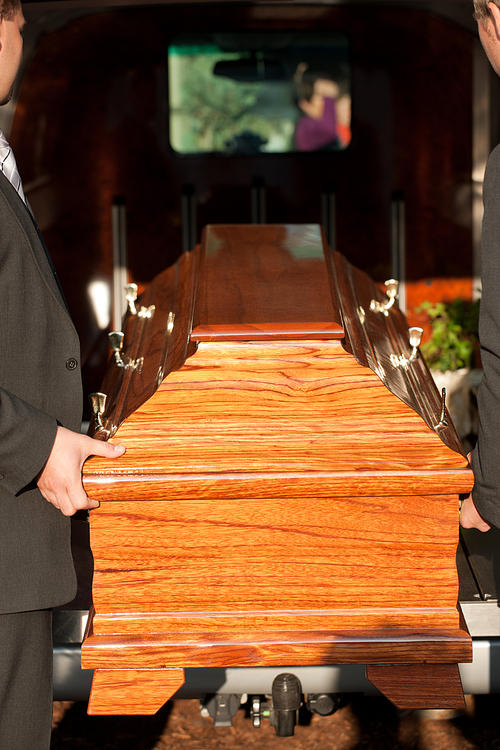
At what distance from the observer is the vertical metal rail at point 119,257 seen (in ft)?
13.8

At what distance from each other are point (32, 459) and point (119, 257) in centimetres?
275

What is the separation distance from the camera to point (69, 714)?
2.80 metres

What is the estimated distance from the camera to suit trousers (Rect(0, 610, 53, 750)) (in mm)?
1710

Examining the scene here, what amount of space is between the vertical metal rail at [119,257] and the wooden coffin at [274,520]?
2397 millimetres

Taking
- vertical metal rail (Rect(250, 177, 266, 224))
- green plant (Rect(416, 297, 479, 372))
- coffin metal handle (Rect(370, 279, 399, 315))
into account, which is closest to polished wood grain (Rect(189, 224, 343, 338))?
coffin metal handle (Rect(370, 279, 399, 315))

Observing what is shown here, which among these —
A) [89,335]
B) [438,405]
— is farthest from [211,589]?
[89,335]

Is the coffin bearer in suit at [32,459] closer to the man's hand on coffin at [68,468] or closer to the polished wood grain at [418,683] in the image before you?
the man's hand on coffin at [68,468]

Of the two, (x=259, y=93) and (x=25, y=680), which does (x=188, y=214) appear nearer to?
(x=259, y=93)

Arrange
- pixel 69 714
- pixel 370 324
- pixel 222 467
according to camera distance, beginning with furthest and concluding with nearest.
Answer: pixel 69 714 < pixel 370 324 < pixel 222 467

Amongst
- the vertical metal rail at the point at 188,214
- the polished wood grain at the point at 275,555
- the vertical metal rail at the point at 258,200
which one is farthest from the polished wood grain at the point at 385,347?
the vertical metal rail at the point at 188,214

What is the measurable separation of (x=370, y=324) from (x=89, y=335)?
2224mm

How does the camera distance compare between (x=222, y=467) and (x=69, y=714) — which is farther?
(x=69, y=714)

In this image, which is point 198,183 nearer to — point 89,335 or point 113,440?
point 89,335

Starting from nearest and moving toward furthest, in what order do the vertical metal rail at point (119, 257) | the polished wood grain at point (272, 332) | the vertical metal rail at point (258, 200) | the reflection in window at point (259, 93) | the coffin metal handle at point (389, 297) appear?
the polished wood grain at point (272, 332) → the coffin metal handle at point (389, 297) → the reflection in window at point (259, 93) → the vertical metal rail at point (258, 200) → the vertical metal rail at point (119, 257)
